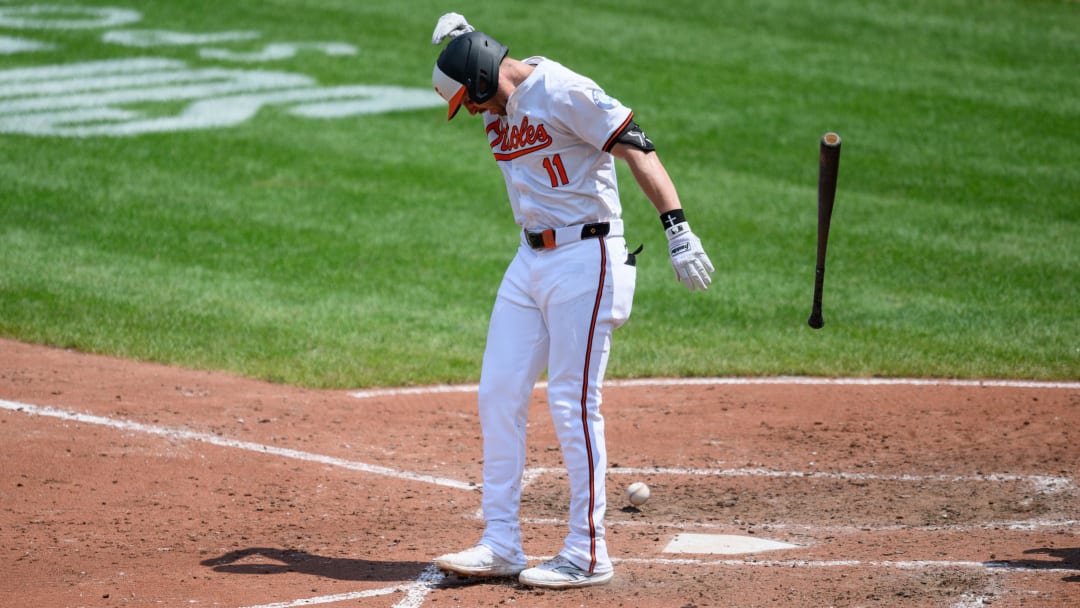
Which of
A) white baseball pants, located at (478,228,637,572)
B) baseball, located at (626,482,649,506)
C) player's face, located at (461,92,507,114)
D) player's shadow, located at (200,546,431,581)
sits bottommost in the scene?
player's shadow, located at (200,546,431,581)

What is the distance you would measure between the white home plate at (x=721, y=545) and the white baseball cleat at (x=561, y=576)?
58 cm

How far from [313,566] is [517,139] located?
1.85 m

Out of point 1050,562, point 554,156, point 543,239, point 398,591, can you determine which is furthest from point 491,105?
point 1050,562

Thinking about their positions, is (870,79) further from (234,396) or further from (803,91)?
(234,396)

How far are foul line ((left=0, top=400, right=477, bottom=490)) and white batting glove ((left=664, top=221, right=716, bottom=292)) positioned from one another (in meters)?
2.03

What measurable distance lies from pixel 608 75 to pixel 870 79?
3116 millimetres

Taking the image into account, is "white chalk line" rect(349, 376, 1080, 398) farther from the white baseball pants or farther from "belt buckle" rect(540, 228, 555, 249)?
"belt buckle" rect(540, 228, 555, 249)

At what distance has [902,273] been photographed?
33.5 feet

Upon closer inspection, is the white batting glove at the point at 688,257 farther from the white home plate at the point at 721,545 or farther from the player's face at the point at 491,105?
the white home plate at the point at 721,545

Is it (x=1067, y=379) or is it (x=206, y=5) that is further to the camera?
(x=206, y=5)

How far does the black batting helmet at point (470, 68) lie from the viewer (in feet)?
15.3

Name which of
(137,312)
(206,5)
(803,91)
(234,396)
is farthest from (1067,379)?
(206,5)

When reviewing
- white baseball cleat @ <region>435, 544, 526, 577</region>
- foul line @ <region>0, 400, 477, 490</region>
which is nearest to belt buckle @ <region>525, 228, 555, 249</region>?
white baseball cleat @ <region>435, 544, 526, 577</region>

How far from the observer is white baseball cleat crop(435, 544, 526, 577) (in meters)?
4.82
